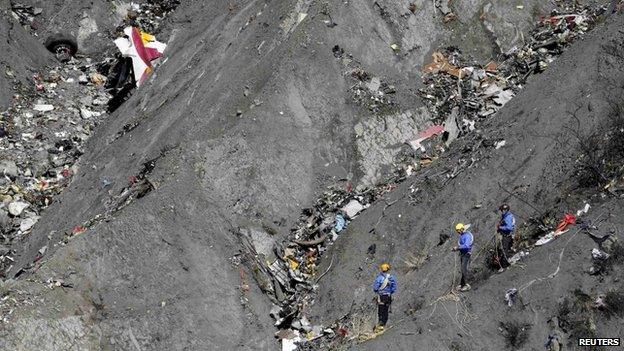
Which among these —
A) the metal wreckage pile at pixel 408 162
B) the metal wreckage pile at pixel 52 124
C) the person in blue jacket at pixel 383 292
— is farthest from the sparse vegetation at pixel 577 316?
the metal wreckage pile at pixel 52 124

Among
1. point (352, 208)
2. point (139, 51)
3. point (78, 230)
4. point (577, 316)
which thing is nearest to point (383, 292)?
point (577, 316)

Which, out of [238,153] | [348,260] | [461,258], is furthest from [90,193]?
[461,258]

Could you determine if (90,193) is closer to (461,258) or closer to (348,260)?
(348,260)

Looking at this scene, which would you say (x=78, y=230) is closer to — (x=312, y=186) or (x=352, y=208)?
(x=312, y=186)

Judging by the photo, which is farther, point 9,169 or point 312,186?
point 9,169

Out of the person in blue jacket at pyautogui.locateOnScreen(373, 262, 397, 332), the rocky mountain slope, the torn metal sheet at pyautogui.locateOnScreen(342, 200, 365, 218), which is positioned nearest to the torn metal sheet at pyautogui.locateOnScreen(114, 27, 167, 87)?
the rocky mountain slope

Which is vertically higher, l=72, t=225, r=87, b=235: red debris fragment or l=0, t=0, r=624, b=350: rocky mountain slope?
l=72, t=225, r=87, b=235: red debris fragment

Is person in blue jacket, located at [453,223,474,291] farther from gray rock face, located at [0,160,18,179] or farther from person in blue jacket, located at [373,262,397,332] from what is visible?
gray rock face, located at [0,160,18,179]
